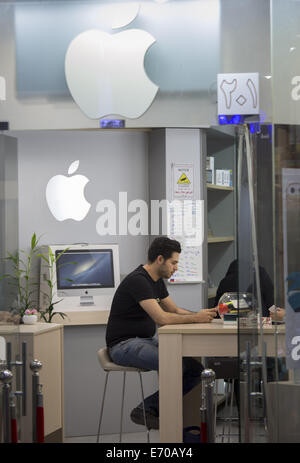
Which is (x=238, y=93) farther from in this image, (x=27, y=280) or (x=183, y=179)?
(x=27, y=280)

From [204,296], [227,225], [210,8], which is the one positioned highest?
[210,8]

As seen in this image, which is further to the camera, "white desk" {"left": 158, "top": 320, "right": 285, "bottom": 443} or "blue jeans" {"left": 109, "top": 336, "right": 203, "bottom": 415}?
"blue jeans" {"left": 109, "top": 336, "right": 203, "bottom": 415}

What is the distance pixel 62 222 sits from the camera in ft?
18.1

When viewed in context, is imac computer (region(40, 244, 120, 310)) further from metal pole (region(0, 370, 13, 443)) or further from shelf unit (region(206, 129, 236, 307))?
metal pole (region(0, 370, 13, 443))

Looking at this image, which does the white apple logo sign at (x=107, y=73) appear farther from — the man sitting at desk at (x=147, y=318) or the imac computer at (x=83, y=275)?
the imac computer at (x=83, y=275)

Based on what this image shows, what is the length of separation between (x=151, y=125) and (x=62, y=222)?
1.61 meters

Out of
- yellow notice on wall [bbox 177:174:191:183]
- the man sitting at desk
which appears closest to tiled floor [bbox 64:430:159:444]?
the man sitting at desk

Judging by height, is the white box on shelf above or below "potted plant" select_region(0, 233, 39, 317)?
above

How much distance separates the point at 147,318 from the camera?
4.81 metres

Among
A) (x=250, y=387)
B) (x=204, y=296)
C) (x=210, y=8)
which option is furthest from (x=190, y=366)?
(x=210, y=8)

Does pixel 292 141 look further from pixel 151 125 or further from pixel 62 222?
pixel 62 222

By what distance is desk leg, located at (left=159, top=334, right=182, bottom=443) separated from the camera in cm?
416

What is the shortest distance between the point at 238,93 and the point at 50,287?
2.01 m

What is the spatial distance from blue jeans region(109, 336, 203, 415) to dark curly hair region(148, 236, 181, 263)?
545 millimetres
